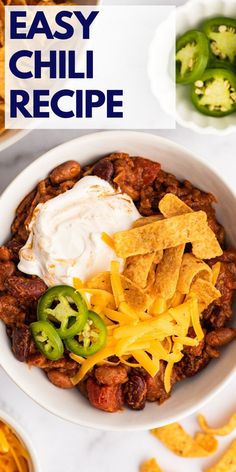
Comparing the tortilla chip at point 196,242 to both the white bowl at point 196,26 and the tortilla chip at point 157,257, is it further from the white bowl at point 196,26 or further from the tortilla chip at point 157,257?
the white bowl at point 196,26

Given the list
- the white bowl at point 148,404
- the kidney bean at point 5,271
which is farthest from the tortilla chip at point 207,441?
the kidney bean at point 5,271

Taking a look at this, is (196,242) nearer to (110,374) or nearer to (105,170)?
(105,170)

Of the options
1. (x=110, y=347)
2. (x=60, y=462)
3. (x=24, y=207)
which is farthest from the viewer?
(x=60, y=462)

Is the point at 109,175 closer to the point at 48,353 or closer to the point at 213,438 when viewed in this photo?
the point at 48,353

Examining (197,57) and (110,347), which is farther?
(197,57)

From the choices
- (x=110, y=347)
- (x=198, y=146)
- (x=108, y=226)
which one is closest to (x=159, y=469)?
(x=110, y=347)

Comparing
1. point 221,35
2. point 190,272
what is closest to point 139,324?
point 190,272
